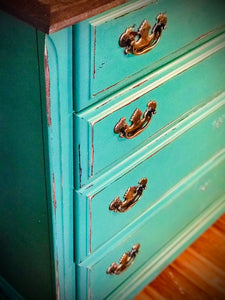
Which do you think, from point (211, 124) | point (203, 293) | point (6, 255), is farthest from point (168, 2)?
point (203, 293)

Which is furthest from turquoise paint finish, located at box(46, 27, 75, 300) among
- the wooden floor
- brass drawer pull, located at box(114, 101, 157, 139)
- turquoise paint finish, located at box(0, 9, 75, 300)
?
the wooden floor

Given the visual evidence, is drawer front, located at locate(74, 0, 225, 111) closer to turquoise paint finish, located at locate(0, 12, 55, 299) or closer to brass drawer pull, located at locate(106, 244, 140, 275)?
turquoise paint finish, located at locate(0, 12, 55, 299)

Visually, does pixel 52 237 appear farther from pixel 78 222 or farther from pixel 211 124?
pixel 211 124

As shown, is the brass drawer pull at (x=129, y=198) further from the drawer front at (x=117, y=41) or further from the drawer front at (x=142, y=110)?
the drawer front at (x=117, y=41)

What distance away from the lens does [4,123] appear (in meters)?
0.97

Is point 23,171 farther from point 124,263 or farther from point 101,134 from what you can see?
point 124,263

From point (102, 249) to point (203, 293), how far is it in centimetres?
51

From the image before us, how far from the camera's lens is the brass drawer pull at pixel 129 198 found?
3.67 feet

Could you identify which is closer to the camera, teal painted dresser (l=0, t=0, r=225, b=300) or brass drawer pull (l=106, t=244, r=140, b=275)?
teal painted dresser (l=0, t=0, r=225, b=300)

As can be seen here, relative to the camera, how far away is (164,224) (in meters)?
1.41

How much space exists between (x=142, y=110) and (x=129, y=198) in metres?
0.24

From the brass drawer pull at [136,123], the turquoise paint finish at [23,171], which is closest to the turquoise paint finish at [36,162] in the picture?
the turquoise paint finish at [23,171]

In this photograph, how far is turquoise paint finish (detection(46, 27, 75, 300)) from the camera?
30.9 inches

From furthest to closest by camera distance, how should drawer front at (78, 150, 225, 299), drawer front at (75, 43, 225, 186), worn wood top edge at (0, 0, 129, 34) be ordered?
drawer front at (78, 150, 225, 299), drawer front at (75, 43, 225, 186), worn wood top edge at (0, 0, 129, 34)
